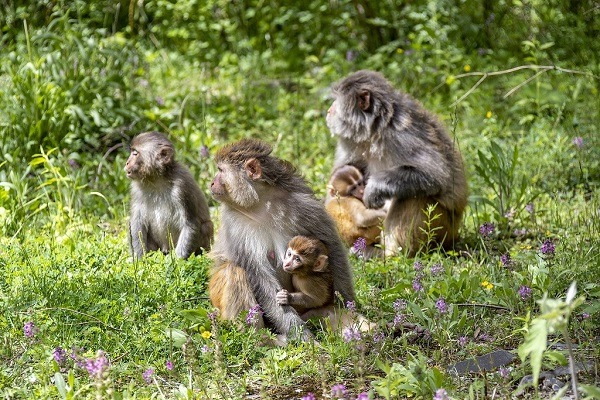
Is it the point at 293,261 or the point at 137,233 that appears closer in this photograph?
the point at 293,261

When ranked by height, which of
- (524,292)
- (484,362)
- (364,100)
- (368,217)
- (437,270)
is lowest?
(368,217)

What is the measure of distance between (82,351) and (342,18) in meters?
9.77

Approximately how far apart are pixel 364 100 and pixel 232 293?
313 centimetres

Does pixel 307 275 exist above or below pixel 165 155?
below

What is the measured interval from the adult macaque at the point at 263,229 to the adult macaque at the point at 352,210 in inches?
91.4

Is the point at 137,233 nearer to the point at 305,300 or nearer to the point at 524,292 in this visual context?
the point at 305,300

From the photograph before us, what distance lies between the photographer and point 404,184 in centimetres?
795

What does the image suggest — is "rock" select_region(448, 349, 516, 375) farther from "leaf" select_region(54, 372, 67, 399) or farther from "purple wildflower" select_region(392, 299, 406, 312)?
"leaf" select_region(54, 372, 67, 399)

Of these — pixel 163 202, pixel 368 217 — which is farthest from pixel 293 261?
pixel 368 217

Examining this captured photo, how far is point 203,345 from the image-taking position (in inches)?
207

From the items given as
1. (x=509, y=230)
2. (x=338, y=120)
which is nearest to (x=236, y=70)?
(x=338, y=120)

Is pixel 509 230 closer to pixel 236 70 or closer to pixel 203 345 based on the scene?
pixel 203 345

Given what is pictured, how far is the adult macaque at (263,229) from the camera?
18.5ft

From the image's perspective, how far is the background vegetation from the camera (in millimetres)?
5023
